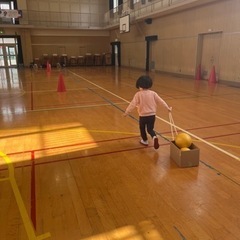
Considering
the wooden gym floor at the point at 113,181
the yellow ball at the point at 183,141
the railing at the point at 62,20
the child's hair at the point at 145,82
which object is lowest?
the wooden gym floor at the point at 113,181

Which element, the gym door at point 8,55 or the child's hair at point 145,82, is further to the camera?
the gym door at point 8,55

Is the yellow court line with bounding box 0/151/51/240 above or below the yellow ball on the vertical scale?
below

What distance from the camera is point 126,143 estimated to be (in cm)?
417

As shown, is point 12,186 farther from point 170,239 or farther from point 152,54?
point 152,54

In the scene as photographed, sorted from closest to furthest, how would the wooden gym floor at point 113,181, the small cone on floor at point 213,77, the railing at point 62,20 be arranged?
the wooden gym floor at point 113,181, the small cone on floor at point 213,77, the railing at point 62,20

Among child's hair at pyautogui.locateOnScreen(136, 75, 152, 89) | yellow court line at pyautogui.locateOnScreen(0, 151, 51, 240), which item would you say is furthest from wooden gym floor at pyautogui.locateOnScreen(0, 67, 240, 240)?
child's hair at pyautogui.locateOnScreen(136, 75, 152, 89)

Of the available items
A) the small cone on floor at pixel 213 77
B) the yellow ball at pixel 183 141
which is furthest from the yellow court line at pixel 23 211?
the small cone on floor at pixel 213 77

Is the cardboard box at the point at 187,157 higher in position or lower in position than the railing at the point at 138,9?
lower

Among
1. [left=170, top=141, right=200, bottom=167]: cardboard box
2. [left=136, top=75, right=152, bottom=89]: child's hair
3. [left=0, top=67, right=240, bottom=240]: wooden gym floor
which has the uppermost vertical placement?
[left=136, top=75, right=152, bottom=89]: child's hair

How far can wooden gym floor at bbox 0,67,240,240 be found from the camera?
2.18 metres

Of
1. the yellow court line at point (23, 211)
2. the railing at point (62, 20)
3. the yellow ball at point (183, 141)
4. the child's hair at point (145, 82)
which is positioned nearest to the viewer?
the yellow court line at point (23, 211)

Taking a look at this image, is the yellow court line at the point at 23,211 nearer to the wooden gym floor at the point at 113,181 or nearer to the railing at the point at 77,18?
the wooden gym floor at the point at 113,181

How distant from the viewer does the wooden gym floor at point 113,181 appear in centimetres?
218

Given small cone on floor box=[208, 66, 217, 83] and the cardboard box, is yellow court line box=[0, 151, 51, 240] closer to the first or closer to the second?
the cardboard box
